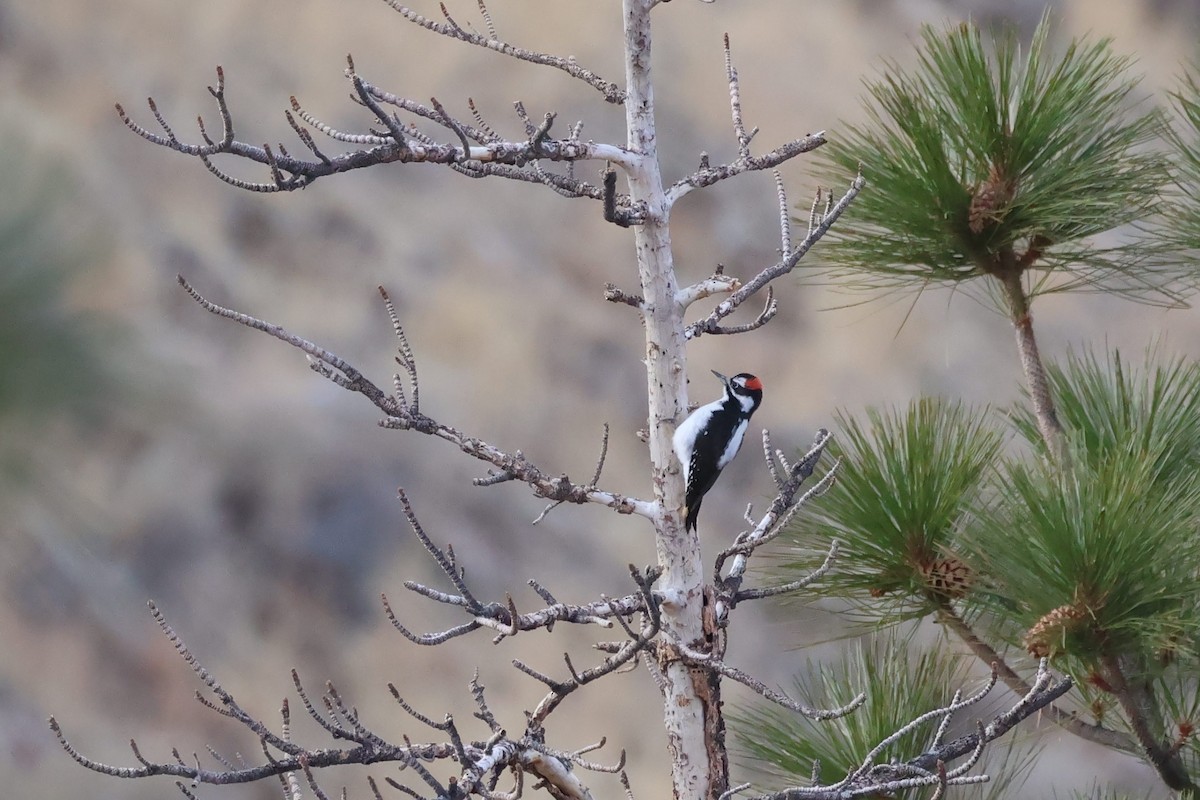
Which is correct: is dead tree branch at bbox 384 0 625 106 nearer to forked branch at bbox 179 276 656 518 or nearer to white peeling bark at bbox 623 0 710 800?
white peeling bark at bbox 623 0 710 800

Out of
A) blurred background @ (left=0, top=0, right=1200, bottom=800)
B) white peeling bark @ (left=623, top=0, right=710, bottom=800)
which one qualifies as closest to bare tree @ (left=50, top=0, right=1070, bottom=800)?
white peeling bark @ (left=623, top=0, right=710, bottom=800)

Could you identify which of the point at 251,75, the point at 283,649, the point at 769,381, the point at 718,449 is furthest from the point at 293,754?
the point at 251,75

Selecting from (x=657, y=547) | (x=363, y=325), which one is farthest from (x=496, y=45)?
(x=363, y=325)

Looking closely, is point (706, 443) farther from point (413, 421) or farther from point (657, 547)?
point (413, 421)

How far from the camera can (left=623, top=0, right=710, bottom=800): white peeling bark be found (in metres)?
1.32

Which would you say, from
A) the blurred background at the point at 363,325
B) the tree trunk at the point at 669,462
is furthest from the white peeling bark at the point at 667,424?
the blurred background at the point at 363,325

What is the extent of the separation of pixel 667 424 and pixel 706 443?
0.71 feet

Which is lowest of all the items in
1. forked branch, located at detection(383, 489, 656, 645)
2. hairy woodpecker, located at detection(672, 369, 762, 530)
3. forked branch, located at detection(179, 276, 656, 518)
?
forked branch, located at detection(383, 489, 656, 645)

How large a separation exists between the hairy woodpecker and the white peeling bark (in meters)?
0.03

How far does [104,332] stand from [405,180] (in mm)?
3750

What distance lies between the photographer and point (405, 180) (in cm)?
460

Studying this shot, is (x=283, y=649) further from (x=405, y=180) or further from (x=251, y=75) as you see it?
(x=251, y=75)

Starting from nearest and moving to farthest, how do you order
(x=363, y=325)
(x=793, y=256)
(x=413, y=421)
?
(x=413, y=421) → (x=793, y=256) → (x=363, y=325)

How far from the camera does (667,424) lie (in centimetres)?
134
